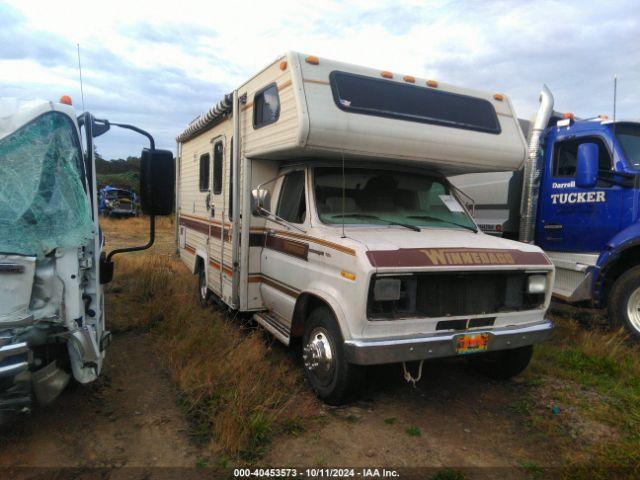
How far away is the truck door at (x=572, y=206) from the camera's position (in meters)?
6.07

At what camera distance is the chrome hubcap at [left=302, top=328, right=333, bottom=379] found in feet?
12.9

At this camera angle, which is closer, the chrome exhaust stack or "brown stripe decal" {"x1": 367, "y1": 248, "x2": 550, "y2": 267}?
"brown stripe decal" {"x1": 367, "y1": 248, "x2": 550, "y2": 267}

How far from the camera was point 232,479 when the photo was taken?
3074 mm

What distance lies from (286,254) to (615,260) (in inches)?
154

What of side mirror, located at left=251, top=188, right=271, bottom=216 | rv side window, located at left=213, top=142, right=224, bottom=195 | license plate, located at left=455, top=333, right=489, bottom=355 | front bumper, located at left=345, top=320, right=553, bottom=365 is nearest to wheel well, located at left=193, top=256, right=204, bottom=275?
rv side window, located at left=213, top=142, right=224, bottom=195

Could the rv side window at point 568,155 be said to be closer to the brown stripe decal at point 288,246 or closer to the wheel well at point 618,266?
the wheel well at point 618,266

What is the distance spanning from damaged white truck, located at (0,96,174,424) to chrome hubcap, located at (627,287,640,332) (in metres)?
5.49

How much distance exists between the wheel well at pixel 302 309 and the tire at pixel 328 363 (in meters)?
0.12

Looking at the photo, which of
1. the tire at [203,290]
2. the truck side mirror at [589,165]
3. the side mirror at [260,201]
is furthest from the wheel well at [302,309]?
the truck side mirror at [589,165]

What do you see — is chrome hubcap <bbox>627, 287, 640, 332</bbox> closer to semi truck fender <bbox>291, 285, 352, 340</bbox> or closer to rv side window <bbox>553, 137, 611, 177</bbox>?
rv side window <bbox>553, 137, 611, 177</bbox>

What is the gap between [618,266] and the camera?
596 centimetres

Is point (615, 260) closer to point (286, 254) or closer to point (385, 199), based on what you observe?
point (385, 199)

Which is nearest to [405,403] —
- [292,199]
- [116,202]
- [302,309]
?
[302,309]

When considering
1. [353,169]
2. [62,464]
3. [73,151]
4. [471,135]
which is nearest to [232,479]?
[62,464]
